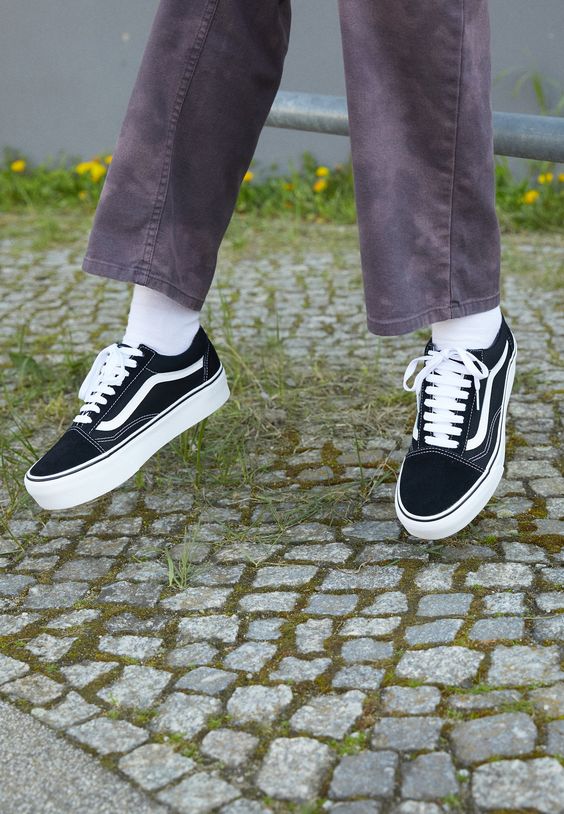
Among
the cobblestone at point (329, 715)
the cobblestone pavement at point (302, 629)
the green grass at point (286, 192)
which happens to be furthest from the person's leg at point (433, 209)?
the green grass at point (286, 192)

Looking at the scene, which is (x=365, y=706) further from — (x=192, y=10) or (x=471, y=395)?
(x=192, y=10)

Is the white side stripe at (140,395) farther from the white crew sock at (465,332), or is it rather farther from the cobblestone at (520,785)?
the cobblestone at (520,785)

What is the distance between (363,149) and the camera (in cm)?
170

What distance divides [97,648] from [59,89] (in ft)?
13.5

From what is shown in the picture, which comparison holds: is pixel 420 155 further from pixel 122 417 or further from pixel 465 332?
pixel 122 417

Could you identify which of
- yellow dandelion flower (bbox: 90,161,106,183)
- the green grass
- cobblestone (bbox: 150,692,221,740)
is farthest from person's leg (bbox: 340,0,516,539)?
yellow dandelion flower (bbox: 90,161,106,183)

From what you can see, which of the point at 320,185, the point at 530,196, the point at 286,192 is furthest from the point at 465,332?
the point at 286,192

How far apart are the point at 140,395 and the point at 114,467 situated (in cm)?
15

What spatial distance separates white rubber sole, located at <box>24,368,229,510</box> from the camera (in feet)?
5.92

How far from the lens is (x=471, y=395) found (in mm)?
1817

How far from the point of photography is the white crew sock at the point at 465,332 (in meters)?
1.84

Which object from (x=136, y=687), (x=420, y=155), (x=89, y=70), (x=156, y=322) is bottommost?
(x=89, y=70)

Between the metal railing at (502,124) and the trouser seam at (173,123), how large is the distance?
1.79ft

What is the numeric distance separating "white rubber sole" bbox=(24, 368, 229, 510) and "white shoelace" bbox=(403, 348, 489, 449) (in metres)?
0.45
